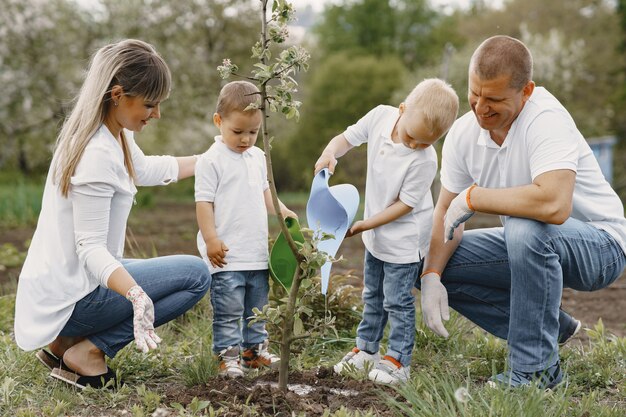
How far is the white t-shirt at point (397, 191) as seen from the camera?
8.63 ft

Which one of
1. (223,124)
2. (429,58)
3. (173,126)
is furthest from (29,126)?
(429,58)

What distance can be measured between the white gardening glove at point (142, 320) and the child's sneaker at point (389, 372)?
2.68ft

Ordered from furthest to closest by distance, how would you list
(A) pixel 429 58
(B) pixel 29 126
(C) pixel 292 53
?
(A) pixel 429 58, (B) pixel 29 126, (C) pixel 292 53

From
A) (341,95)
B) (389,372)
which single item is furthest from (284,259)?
(341,95)

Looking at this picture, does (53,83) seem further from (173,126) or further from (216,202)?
(216,202)

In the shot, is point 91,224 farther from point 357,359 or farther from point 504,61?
point 504,61

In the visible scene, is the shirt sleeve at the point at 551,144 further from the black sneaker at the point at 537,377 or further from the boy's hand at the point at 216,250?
the boy's hand at the point at 216,250

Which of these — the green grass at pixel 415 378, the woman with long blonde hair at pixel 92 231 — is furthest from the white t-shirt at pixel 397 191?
the woman with long blonde hair at pixel 92 231

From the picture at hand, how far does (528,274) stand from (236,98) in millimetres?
1219

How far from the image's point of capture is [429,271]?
2.81 m

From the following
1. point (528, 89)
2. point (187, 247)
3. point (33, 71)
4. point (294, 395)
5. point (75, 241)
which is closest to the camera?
point (294, 395)

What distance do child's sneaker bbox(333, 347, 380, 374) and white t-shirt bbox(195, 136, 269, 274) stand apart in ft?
1.57

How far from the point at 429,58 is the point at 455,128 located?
28.9 metres

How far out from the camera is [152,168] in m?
2.88
